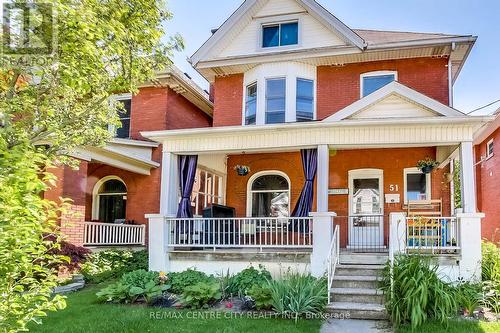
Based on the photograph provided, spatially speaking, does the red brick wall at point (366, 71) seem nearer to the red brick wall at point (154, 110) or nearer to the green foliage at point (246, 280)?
the red brick wall at point (154, 110)

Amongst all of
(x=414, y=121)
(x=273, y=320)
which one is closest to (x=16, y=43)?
(x=273, y=320)

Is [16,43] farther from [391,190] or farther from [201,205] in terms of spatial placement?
[391,190]

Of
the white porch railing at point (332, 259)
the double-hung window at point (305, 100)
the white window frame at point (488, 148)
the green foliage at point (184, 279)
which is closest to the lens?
the white porch railing at point (332, 259)

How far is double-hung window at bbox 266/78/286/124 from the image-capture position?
13.5 meters

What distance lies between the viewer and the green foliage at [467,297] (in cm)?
754

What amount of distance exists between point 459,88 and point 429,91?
13.2 feet

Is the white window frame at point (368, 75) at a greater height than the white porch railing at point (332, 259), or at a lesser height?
greater

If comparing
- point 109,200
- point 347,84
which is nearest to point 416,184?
point 347,84

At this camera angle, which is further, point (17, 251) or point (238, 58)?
point (238, 58)

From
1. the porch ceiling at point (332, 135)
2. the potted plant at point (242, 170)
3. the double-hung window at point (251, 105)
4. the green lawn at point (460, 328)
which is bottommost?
the green lawn at point (460, 328)

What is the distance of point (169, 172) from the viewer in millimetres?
11266

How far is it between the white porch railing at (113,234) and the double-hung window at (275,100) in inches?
235

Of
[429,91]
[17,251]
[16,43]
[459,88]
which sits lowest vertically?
[17,251]

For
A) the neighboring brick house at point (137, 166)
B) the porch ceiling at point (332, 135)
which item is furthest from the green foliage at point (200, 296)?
the neighboring brick house at point (137, 166)
